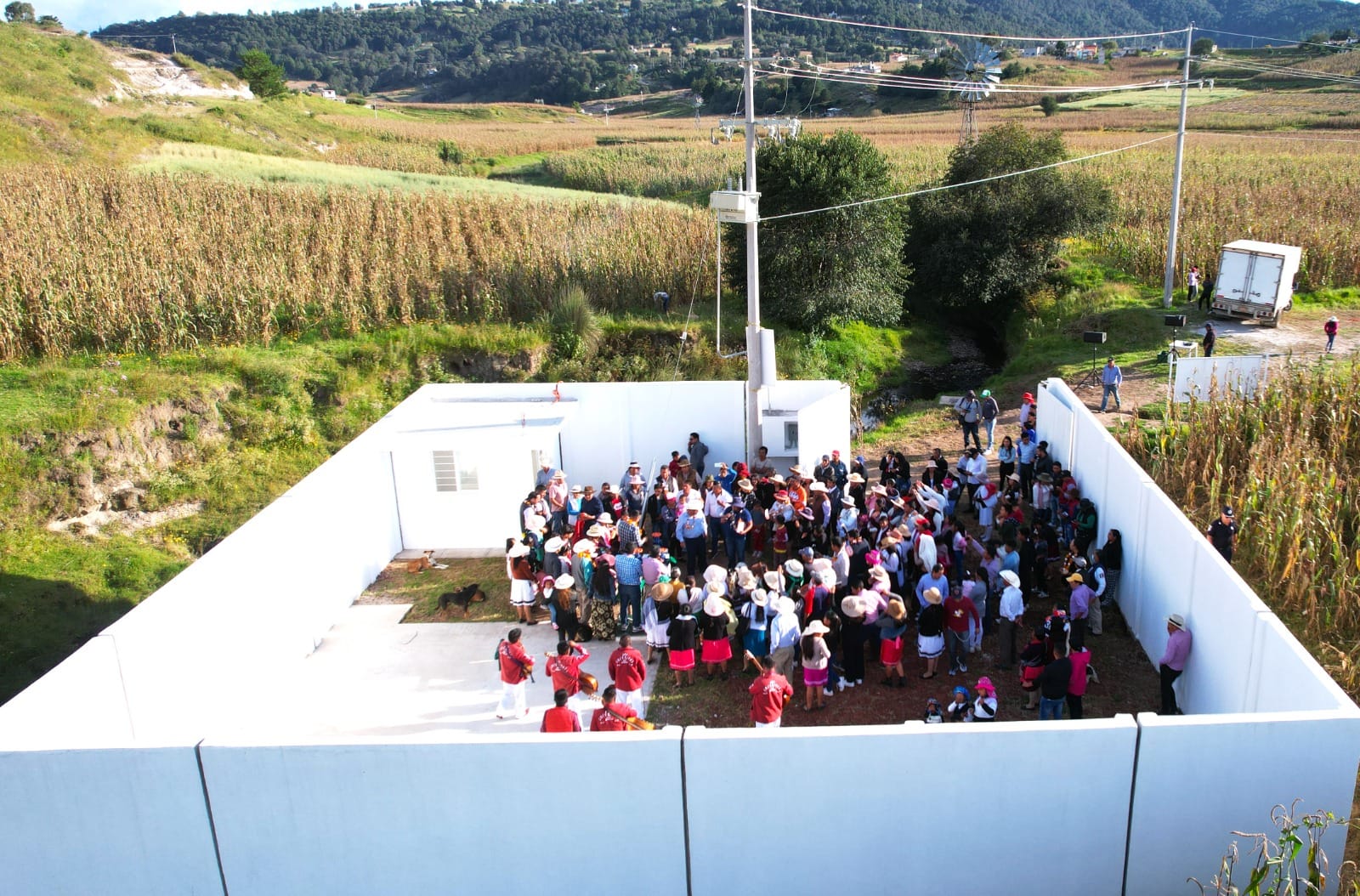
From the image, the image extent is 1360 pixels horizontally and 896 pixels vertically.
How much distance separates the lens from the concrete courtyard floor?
36.0 feet

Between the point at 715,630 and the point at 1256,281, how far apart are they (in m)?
19.3

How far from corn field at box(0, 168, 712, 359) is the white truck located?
12.6 meters

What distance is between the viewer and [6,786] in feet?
25.2

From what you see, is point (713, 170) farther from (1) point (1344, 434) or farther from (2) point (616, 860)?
(2) point (616, 860)

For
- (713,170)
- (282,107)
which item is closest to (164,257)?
(713,170)

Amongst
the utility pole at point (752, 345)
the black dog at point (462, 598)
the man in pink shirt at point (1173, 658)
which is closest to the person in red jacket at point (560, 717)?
the black dog at point (462, 598)

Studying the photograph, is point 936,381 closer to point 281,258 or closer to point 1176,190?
point 1176,190

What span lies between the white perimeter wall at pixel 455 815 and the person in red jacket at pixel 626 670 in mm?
2355

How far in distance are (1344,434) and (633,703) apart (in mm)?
10815

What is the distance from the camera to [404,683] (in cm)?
1173

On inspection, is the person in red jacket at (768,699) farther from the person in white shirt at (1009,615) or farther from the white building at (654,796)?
the person in white shirt at (1009,615)

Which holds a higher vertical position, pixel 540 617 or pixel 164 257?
pixel 164 257

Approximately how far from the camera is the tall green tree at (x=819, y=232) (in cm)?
2455

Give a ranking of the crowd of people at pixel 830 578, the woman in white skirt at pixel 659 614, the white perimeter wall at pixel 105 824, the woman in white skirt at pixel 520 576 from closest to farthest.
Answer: the white perimeter wall at pixel 105 824
the crowd of people at pixel 830 578
the woman in white skirt at pixel 659 614
the woman in white skirt at pixel 520 576
